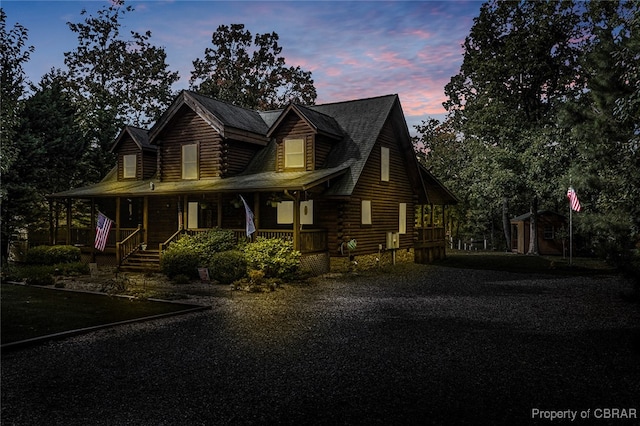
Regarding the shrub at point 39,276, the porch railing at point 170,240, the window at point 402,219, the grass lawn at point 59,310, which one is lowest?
the grass lawn at point 59,310

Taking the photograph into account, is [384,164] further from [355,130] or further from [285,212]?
[285,212]

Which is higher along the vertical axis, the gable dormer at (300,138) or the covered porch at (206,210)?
the gable dormer at (300,138)

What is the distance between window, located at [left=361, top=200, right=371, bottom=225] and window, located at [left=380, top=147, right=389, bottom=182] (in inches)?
81.2

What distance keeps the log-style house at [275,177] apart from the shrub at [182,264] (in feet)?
7.34

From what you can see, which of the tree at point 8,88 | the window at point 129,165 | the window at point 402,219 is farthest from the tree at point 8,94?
the window at point 402,219

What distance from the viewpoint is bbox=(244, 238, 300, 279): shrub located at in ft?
58.9

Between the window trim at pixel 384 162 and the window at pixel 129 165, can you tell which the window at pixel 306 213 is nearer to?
the window trim at pixel 384 162

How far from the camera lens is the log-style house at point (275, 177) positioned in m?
21.8

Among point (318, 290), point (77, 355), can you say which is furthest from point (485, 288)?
point (77, 355)

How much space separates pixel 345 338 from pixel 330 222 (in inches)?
512

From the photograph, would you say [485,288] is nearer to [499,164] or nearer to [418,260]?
[418,260]

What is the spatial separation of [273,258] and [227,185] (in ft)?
16.9

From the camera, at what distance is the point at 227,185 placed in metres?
21.4

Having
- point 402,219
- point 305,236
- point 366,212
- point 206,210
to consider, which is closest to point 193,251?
point 305,236
